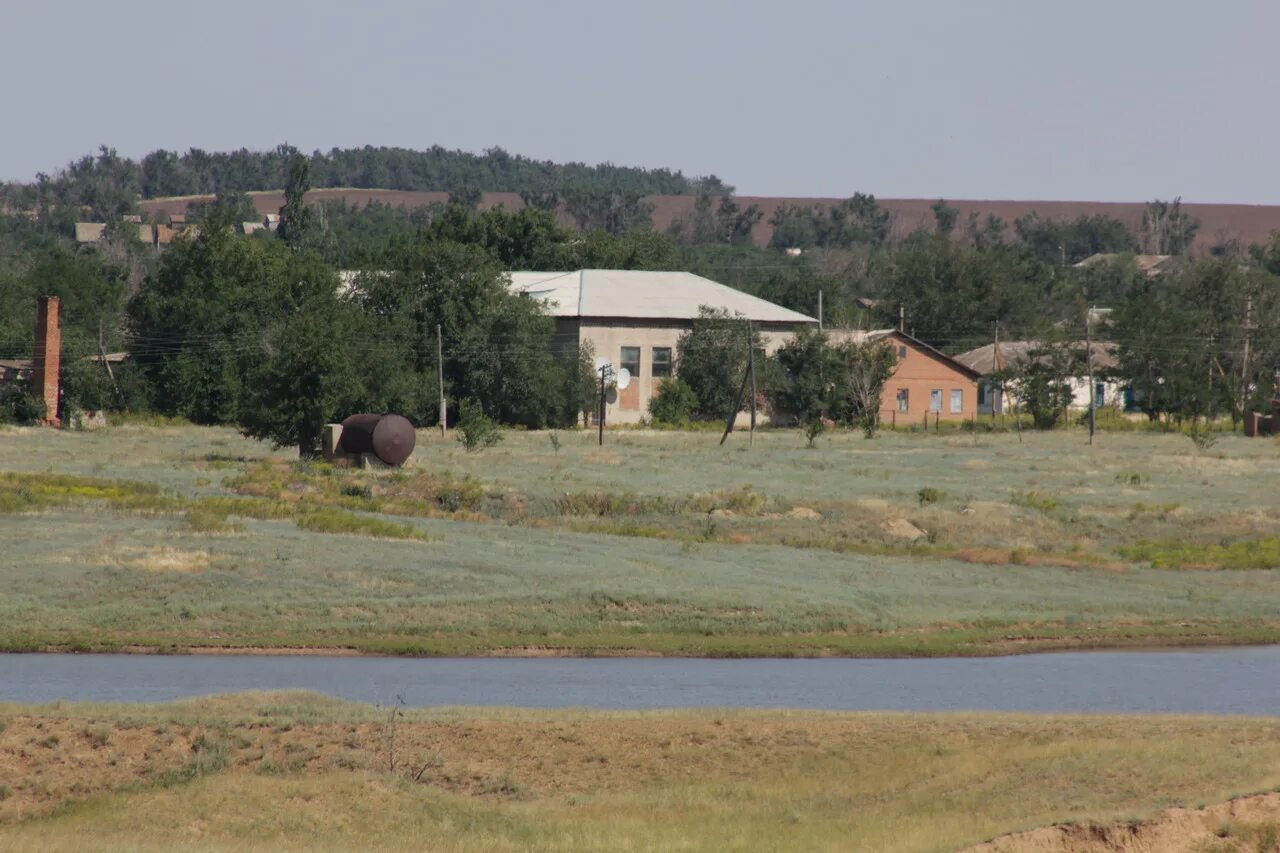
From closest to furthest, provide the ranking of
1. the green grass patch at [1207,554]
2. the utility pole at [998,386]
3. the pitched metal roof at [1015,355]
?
the green grass patch at [1207,554], the utility pole at [998,386], the pitched metal roof at [1015,355]

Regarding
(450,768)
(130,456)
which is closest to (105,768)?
(450,768)

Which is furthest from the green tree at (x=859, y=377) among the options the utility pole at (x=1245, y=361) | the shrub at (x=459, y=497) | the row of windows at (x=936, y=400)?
the shrub at (x=459, y=497)

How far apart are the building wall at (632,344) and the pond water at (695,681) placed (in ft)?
229

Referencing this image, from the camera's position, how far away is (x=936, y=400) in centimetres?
11256

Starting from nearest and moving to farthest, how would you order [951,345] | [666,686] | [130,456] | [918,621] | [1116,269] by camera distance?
[666,686] → [918,621] → [130,456] → [951,345] → [1116,269]

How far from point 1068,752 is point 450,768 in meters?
6.95

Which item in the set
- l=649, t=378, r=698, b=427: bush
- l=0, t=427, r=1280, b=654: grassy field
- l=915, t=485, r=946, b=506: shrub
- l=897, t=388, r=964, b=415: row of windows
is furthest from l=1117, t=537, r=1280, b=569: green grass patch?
l=897, t=388, r=964, b=415: row of windows

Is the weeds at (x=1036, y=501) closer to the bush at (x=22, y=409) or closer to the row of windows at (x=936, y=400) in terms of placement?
the row of windows at (x=936, y=400)

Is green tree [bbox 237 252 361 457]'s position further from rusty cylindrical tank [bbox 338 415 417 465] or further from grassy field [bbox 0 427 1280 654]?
rusty cylindrical tank [bbox 338 415 417 465]

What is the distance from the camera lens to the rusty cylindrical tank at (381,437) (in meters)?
59.6

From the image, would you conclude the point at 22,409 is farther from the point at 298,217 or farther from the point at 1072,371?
the point at 298,217

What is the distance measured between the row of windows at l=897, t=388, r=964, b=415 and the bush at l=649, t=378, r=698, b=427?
50.9ft

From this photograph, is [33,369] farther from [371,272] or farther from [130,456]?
[130,456]

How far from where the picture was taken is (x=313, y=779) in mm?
19109
